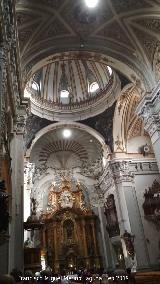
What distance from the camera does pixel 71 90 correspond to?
20.7 m

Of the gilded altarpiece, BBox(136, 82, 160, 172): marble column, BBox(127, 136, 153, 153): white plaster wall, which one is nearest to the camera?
BBox(136, 82, 160, 172): marble column

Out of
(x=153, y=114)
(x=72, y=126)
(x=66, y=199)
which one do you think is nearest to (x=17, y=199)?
(x=153, y=114)

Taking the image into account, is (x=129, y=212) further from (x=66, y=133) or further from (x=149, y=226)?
(x=66, y=133)

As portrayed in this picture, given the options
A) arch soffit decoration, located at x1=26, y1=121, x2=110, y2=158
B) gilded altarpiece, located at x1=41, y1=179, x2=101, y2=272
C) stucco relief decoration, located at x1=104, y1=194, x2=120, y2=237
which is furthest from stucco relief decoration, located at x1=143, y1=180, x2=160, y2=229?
gilded altarpiece, located at x1=41, y1=179, x2=101, y2=272

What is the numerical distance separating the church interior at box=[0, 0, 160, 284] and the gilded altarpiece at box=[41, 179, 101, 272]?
0.07m

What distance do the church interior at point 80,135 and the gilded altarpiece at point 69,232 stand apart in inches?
2.7

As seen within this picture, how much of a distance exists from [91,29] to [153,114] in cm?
442

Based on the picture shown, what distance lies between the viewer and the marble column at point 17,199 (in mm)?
8133

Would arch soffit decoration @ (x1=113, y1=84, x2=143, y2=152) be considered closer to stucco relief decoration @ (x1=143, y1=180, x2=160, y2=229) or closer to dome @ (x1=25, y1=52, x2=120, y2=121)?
dome @ (x1=25, y1=52, x2=120, y2=121)

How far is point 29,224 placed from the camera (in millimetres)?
13797

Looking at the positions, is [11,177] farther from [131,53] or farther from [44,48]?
[131,53]

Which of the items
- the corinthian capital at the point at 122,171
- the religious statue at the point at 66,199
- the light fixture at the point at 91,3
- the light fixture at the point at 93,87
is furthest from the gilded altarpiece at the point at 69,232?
the light fixture at the point at 91,3

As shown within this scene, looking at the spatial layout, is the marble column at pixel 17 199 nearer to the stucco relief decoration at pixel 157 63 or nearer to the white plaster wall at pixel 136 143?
the stucco relief decoration at pixel 157 63

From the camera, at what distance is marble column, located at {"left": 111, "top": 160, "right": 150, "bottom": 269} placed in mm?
14430
